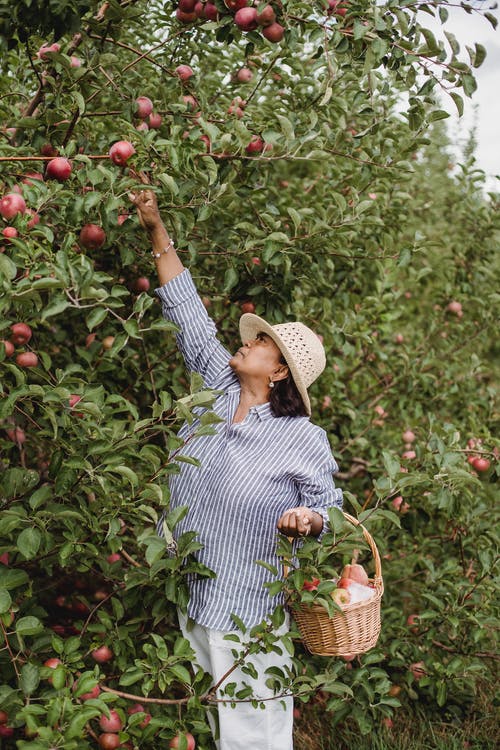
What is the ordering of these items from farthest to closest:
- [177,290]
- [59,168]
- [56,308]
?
[177,290]
[59,168]
[56,308]

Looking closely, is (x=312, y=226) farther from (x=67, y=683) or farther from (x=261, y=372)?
(x=67, y=683)

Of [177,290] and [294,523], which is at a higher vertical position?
[177,290]

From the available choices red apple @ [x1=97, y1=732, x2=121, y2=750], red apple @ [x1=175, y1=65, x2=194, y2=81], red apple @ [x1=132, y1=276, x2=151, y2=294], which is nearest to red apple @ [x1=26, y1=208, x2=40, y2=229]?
red apple @ [x1=132, y1=276, x2=151, y2=294]

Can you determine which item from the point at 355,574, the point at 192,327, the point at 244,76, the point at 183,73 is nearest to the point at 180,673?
the point at 355,574

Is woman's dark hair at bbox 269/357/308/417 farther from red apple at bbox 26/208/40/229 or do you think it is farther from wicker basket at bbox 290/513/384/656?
red apple at bbox 26/208/40/229

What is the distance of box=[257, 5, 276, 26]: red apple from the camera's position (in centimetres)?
206

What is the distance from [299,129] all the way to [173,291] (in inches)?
34.6

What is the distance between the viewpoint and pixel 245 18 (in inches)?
81.0

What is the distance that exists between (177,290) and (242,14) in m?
0.79

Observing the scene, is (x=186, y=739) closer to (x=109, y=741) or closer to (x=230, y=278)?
(x=109, y=741)

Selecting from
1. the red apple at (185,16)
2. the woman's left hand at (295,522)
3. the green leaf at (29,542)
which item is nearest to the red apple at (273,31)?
the red apple at (185,16)

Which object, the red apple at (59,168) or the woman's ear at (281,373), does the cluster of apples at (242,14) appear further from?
the woman's ear at (281,373)

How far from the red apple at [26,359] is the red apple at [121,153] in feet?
1.92

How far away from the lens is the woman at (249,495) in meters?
2.07
